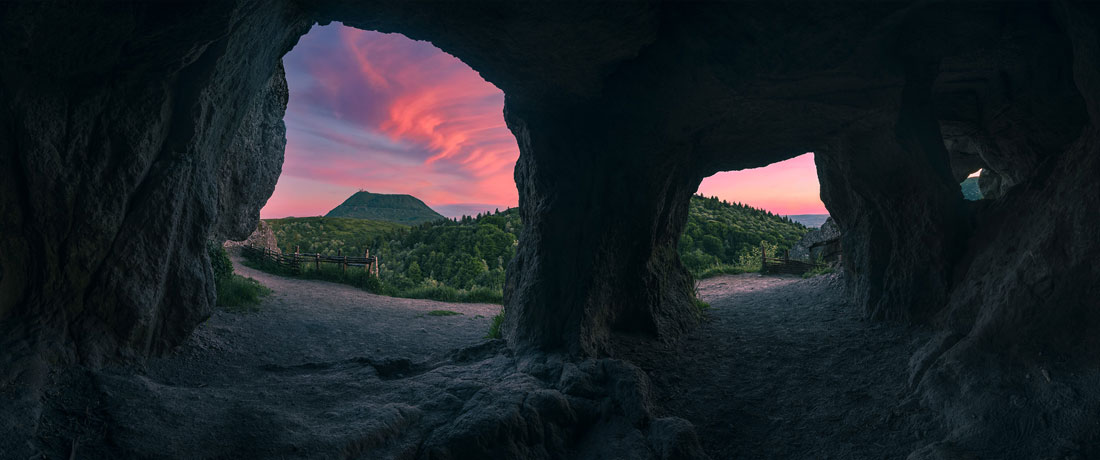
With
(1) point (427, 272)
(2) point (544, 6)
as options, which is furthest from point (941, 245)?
(1) point (427, 272)

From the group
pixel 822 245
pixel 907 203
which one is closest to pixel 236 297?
pixel 907 203

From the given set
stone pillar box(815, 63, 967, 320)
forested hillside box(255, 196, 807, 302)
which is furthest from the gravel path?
forested hillside box(255, 196, 807, 302)

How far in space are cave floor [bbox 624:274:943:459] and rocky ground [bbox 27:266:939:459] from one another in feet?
0.07

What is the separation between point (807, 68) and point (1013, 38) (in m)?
2.54

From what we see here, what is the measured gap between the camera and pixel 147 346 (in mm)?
5445

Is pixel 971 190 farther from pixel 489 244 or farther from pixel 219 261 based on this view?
pixel 219 261

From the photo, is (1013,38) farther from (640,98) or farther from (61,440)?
(61,440)

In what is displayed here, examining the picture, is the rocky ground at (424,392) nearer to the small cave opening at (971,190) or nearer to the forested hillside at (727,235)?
the small cave opening at (971,190)

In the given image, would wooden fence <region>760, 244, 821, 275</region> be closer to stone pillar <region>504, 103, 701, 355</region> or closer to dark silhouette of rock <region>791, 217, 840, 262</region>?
dark silhouette of rock <region>791, 217, 840, 262</region>

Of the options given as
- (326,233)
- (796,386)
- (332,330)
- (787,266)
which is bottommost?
(332,330)

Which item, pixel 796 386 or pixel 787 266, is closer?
pixel 796 386

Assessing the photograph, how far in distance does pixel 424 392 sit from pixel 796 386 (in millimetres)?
4756

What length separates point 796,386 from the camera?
243 inches

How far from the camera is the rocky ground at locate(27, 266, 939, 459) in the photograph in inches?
154
